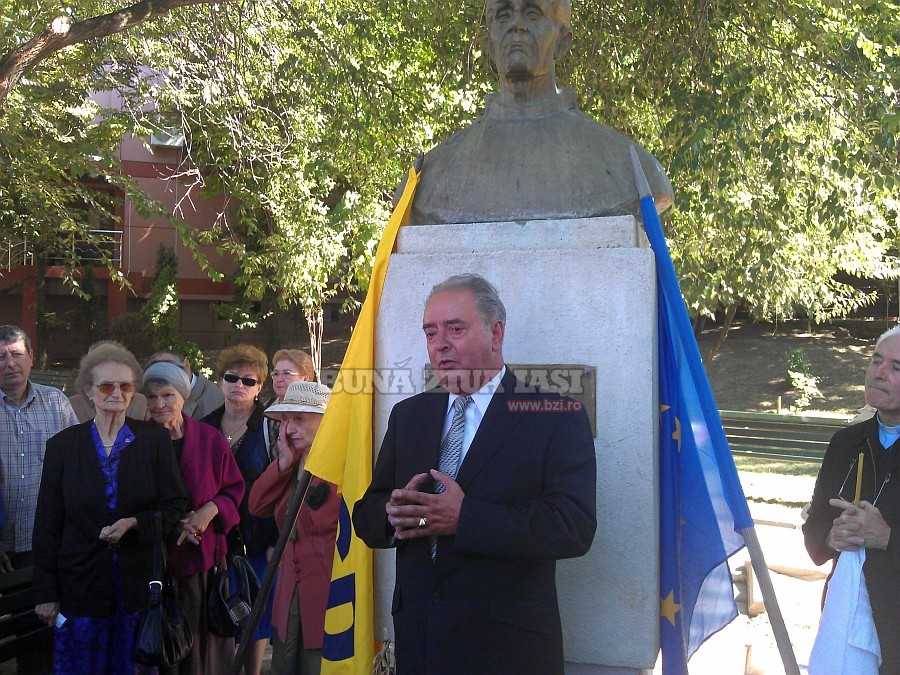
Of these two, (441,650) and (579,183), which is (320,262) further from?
(441,650)

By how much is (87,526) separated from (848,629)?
2.62 m

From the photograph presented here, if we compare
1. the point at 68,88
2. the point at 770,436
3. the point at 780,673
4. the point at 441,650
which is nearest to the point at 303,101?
the point at 68,88

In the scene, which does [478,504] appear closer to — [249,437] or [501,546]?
[501,546]

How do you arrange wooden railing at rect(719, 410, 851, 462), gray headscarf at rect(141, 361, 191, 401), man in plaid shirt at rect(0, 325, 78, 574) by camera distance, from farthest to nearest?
wooden railing at rect(719, 410, 851, 462), man in plaid shirt at rect(0, 325, 78, 574), gray headscarf at rect(141, 361, 191, 401)

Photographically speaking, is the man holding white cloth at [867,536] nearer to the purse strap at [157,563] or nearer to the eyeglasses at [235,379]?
the purse strap at [157,563]

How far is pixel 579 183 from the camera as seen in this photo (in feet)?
9.24

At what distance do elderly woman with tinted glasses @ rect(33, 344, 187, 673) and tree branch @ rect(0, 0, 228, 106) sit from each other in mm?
3513

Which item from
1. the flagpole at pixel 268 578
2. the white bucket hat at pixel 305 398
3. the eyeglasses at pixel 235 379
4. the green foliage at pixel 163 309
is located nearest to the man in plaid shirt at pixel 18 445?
the eyeglasses at pixel 235 379

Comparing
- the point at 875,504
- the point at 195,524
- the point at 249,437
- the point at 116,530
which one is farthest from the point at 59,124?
the point at 875,504

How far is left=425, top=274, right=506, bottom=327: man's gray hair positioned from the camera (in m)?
2.31

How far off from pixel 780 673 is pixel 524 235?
282cm

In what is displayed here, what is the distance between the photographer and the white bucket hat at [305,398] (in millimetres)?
3348

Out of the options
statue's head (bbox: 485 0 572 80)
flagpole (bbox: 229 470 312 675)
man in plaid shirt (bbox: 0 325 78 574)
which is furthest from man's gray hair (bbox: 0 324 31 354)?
statue's head (bbox: 485 0 572 80)

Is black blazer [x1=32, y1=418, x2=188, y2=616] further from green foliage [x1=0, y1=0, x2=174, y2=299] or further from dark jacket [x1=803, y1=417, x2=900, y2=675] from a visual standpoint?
green foliage [x1=0, y1=0, x2=174, y2=299]
